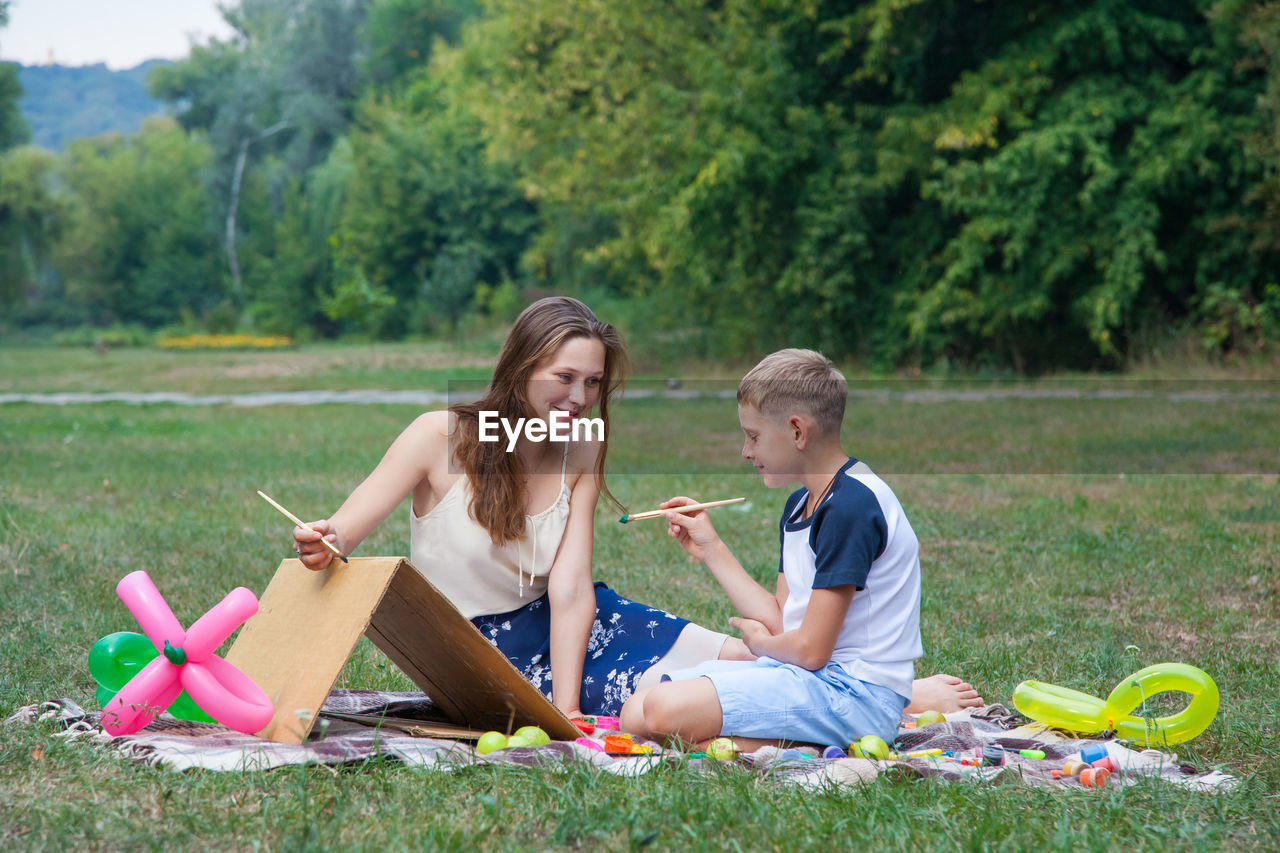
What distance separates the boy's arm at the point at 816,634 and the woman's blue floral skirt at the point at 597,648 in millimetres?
583

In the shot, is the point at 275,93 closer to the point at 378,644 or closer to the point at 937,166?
the point at 937,166

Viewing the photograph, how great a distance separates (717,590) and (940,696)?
6.40 ft

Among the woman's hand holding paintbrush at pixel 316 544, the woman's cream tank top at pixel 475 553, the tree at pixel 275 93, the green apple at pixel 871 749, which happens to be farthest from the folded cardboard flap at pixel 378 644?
the tree at pixel 275 93

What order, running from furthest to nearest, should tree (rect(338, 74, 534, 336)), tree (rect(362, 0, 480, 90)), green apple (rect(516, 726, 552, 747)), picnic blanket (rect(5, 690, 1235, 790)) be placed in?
1. tree (rect(362, 0, 480, 90))
2. tree (rect(338, 74, 534, 336))
3. green apple (rect(516, 726, 552, 747))
4. picnic blanket (rect(5, 690, 1235, 790))

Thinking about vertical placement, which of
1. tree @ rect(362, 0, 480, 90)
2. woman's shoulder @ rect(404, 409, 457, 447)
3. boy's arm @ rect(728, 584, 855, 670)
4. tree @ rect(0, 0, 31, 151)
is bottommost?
boy's arm @ rect(728, 584, 855, 670)

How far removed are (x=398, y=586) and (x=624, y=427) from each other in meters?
10.1

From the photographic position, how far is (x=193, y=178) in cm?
4828

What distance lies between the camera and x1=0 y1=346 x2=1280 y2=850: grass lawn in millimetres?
2406

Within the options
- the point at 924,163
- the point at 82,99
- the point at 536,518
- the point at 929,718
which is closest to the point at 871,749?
the point at 929,718

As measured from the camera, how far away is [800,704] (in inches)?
115

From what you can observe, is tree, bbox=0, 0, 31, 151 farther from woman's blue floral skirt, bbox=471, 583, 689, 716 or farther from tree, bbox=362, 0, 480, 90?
woman's blue floral skirt, bbox=471, 583, 689, 716

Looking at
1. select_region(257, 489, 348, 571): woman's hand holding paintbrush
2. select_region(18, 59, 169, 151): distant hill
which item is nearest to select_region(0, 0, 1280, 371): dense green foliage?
select_region(257, 489, 348, 571): woman's hand holding paintbrush

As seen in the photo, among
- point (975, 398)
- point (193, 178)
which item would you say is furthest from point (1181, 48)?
point (193, 178)

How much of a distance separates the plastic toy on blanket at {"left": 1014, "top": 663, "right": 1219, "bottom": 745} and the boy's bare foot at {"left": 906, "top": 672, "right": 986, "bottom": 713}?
210 millimetres
